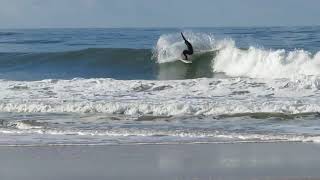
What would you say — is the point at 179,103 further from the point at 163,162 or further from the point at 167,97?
the point at 163,162

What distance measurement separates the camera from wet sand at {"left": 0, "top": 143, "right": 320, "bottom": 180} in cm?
649

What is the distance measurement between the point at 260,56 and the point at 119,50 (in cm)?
843

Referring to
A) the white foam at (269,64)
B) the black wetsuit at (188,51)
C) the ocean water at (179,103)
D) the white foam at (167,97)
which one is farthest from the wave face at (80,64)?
the white foam at (167,97)

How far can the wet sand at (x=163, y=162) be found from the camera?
649 centimetres

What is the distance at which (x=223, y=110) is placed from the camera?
1221cm

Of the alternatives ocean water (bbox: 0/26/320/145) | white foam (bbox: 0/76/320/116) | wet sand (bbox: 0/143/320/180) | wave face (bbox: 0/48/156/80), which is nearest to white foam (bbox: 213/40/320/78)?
ocean water (bbox: 0/26/320/145)

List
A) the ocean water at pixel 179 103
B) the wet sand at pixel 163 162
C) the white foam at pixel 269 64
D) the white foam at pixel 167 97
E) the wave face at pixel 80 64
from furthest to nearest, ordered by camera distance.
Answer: the wave face at pixel 80 64, the white foam at pixel 269 64, the white foam at pixel 167 97, the ocean water at pixel 179 103, the wet sand at pixel 163 162

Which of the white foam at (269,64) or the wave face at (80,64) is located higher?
the wave face at (80,64)

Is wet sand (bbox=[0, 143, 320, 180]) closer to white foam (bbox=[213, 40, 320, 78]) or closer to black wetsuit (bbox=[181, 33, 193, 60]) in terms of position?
white foam (bbox=[213, 40, 320, 78])

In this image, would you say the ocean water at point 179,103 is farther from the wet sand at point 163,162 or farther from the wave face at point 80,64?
the wet sand at point 163,162

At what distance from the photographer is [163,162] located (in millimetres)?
7234

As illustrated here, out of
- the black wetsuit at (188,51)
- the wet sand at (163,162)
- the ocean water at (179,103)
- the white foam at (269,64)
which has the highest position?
the black wetsuit at (188,51)

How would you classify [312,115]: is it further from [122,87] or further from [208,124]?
[122,87]

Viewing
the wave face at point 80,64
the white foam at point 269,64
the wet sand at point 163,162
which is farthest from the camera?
the wave face at point 80,64
